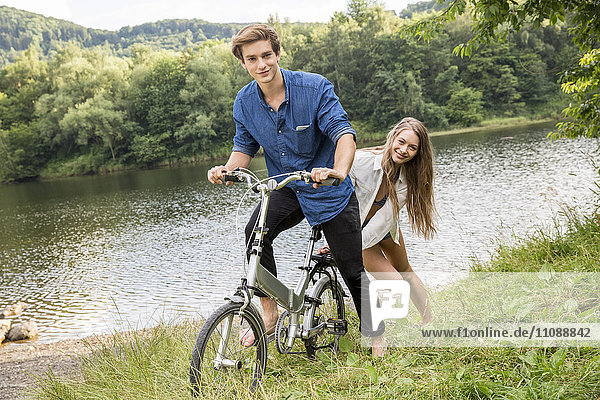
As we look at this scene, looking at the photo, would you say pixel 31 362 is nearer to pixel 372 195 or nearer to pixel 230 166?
pixel 230 166

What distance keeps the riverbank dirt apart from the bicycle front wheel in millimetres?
2176

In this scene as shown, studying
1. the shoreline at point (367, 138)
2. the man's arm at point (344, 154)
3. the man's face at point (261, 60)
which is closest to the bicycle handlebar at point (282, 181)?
the man's arm at point (344, 154)

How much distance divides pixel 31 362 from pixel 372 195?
22.0 feet

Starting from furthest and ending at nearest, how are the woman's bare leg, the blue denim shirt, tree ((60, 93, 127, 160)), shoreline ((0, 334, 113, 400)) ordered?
tree ((60, 93, 127, 160)) < shoreline ((0, 334, 113, 400)) < the woman's bare leg < the blue denim shirt

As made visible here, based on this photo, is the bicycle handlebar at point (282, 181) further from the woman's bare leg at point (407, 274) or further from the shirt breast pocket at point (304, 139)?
the woman's bare leg at point (407, 274)

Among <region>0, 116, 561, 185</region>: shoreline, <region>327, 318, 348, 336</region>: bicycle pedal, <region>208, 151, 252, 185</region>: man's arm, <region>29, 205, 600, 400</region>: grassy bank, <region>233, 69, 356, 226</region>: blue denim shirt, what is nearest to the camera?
<region>29, 205, 600, 400</region>: grassy bank

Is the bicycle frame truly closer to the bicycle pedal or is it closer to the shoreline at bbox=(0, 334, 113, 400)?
the bicycle pedal

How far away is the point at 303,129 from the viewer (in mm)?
3021

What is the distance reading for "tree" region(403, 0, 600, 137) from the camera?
185 inches

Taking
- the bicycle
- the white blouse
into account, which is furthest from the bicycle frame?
the white blouse

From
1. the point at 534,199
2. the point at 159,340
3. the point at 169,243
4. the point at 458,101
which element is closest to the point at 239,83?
the point at 458,101

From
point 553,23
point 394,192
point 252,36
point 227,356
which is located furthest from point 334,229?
point 553,23

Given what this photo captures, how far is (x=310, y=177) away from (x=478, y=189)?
17.8 m

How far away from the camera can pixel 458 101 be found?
54812 mm
